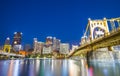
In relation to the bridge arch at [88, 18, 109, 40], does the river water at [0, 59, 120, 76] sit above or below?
below

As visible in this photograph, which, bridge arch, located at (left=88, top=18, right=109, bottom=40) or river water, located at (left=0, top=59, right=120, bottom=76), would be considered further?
bridge arch, located at (left=88, top=18, right=109, bottom=40)

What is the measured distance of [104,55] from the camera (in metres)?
22.0

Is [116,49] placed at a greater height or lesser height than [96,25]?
lesser

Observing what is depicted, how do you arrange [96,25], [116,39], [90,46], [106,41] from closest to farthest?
[116,39], [106,41], [90,46], [96,25]

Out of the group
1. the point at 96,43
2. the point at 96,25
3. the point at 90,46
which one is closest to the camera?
the point at 96,43

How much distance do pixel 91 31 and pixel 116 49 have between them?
4.17 meters

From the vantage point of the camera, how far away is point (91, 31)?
2284 centimetres

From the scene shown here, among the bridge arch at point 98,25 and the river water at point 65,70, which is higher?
the bridge arch at point 98,25

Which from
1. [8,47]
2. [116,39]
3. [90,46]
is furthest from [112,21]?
[8,47]

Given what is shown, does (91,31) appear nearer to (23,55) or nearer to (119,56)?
(119,56)

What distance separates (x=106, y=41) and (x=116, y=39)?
5.91ft

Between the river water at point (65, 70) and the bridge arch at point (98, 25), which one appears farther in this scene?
the bridge arch at point (98, 25)

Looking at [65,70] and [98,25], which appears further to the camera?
[98,25]

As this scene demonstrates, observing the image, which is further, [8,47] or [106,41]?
[8,47]
